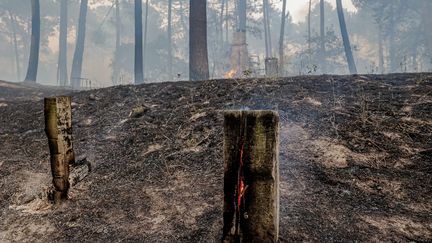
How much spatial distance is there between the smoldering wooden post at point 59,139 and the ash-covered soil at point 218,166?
→ 0.17m

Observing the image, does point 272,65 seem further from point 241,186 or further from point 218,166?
point 241,186

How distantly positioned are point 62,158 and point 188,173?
1.22m

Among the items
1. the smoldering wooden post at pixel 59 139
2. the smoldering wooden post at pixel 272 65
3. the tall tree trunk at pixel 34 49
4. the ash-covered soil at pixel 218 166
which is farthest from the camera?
the tall tree trunk at pixel 34 49

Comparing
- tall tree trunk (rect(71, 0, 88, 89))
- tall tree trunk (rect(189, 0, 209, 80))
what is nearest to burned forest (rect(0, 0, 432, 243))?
tall tree trunk (rect(189, 0, 209, 80))

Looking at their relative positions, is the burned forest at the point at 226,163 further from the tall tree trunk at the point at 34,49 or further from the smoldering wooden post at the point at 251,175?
the tall tree trunk at the point at 34,49

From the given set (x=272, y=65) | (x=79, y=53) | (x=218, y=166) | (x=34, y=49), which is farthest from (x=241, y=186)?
(x=79, y=53)

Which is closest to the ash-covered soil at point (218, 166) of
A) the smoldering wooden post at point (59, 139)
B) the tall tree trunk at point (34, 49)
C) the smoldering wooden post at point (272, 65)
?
the smoldering wooden post at point (59, 139)

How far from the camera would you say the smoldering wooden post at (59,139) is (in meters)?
2.89

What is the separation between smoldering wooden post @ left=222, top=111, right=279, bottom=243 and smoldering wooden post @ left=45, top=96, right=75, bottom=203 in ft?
6.21

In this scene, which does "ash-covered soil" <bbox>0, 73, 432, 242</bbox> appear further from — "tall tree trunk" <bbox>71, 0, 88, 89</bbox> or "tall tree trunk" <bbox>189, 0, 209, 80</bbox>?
"tall tree trunk" <bbox>71, 0, 88, 89</bbox>

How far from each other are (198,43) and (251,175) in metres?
7.96

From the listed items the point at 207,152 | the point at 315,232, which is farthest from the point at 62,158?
the point at 315,232

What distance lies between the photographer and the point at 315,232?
85.6 inches

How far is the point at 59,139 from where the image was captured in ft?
9.57
